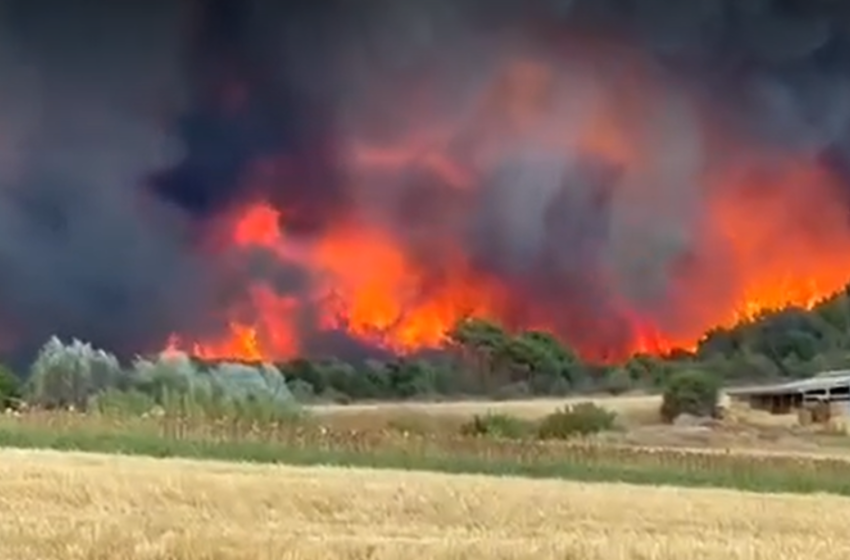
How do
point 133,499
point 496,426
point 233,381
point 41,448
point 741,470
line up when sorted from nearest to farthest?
point 133,499
point 41,448
point 741,470
point 233,381
point 496,426

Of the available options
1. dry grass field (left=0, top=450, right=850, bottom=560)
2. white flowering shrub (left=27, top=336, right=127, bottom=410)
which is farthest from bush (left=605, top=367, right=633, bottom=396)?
Result: dry grass field (left=0, top=450, right=850, bottom=560)

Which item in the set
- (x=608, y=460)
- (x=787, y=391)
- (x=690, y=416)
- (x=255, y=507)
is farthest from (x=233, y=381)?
(x=255, y=507)

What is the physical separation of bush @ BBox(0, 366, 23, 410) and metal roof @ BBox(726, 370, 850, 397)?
1258 inches

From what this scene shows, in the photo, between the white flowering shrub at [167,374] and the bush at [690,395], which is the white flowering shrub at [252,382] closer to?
the white flowering shrub at [167,374]

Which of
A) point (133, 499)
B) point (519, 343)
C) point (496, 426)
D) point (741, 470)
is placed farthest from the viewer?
point (519, 343)

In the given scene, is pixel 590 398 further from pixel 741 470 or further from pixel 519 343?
pixel 741 470

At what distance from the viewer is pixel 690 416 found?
245 feet

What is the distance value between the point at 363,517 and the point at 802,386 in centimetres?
5550

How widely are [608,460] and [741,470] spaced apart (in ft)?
10.3

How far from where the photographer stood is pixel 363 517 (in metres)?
24.3

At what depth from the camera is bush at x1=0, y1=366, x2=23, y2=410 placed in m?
54.8

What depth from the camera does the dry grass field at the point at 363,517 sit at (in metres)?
19.6

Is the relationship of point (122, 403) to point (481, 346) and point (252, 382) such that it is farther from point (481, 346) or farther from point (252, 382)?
point (481, 346)

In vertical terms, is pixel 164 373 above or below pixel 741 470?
above
